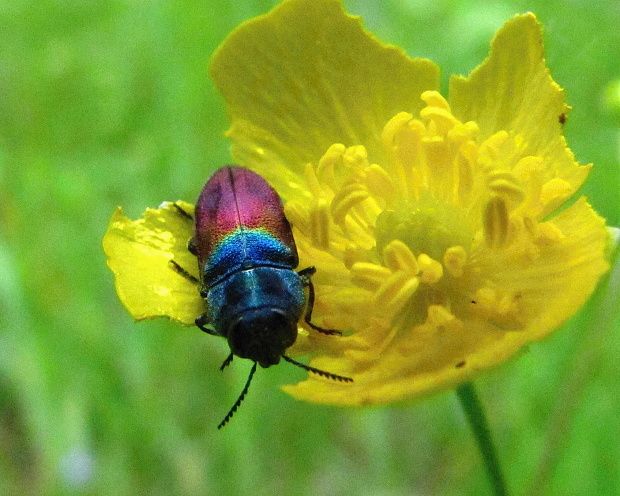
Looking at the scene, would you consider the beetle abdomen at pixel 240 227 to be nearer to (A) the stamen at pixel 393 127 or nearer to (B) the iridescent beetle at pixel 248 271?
(B) the iridescent beetle at pixel 248 271

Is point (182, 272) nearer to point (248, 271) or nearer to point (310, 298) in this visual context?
point (248, 271)

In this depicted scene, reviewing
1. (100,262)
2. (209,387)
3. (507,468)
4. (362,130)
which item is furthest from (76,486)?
(362,130)

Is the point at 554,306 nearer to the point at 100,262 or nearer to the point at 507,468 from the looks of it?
the point at 507,468

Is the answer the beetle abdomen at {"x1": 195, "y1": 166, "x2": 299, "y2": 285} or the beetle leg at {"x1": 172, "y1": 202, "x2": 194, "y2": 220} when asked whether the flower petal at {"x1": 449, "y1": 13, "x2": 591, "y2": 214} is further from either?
the beetle leg at {"x1": 172, "y1": 202, "x2": 194, "y2": 220}

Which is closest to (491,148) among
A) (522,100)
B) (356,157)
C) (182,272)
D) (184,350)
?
(522,100)

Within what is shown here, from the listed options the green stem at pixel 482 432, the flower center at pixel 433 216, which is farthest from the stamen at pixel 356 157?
the green stem at pixel 482 432
